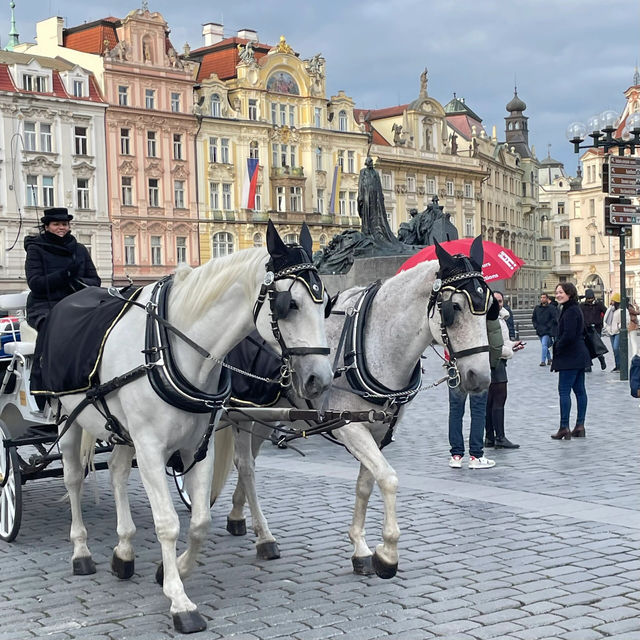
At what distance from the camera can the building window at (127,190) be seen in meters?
50.8

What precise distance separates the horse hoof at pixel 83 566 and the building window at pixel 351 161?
5663 centimetres

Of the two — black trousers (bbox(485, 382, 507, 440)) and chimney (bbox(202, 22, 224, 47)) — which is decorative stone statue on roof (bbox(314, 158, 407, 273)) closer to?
black trousers (bbox(485, 382, 507, 440))

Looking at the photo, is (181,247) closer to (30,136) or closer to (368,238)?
(30,136)

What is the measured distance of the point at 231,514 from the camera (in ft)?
22.5

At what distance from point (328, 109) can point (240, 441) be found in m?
56.0

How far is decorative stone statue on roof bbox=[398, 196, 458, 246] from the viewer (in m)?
24.5

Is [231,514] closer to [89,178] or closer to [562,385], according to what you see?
[562,385]

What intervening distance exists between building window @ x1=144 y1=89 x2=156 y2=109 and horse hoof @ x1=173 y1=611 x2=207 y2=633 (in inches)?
1931

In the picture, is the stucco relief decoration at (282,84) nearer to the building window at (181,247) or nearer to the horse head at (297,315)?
the building window at (181,247)

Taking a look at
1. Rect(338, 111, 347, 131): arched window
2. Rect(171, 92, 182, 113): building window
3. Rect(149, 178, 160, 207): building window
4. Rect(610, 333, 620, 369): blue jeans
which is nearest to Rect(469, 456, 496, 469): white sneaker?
Rect(610, 333, 620, 369): blue jeans

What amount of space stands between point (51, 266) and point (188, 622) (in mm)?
2916

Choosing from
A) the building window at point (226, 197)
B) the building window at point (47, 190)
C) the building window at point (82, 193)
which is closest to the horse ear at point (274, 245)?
the building window at point (47, 190)

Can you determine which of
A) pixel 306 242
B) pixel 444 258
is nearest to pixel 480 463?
pixel 444 258

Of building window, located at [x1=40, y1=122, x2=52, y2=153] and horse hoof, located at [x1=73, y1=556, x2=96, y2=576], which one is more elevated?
building window, located at [x1=40, y1=122, x2=52, y2=153]
